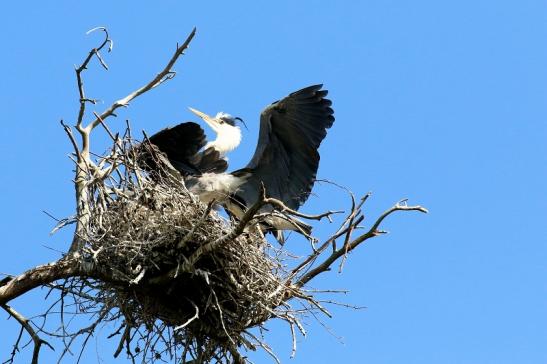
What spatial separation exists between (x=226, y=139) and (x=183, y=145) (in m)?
0.91

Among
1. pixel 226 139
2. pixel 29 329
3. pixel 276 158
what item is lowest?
pixel 29 329

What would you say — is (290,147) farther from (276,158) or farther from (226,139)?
(226,139)

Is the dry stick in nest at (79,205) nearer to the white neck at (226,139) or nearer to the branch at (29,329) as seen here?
the branch at (29,329)

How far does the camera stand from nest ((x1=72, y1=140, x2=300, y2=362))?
203 inches

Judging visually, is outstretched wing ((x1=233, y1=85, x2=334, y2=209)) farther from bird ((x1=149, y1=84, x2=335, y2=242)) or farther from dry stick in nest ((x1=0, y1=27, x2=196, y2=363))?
dry stick in nest ((x1=0, y1=27, x2=196, y2=363))

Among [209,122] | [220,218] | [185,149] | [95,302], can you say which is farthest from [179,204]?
[209,122]

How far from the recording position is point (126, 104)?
5898 mm

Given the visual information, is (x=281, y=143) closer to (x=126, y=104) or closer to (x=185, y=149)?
(x=185, y=149)

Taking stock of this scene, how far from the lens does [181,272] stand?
5.13 m

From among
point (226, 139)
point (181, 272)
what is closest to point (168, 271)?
point (181, 272)

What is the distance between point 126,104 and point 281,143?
1.61 metres

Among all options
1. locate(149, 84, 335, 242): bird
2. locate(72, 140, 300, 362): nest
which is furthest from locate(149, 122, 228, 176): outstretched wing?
locate(72, 140, 300, 362): nest

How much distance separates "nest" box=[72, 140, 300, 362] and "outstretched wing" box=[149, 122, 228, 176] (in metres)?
1.51

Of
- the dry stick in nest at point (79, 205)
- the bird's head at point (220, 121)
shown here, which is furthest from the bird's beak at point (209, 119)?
the dry stick in nest at point (79, 205)
